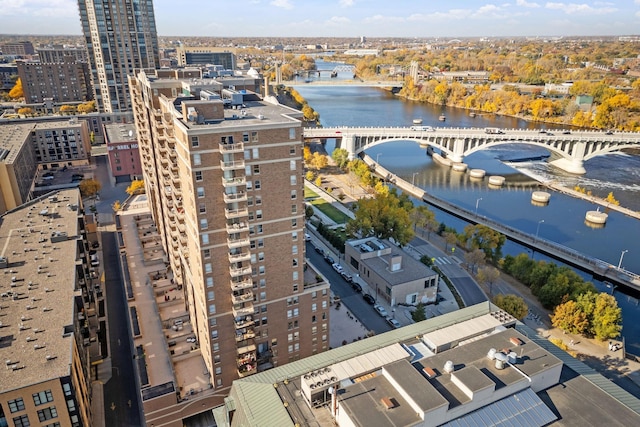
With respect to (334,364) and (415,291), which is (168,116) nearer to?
(334,364)

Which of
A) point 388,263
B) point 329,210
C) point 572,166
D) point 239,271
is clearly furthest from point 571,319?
point 572,166

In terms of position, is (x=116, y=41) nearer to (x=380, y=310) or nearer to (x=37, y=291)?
(x=37, y=291)

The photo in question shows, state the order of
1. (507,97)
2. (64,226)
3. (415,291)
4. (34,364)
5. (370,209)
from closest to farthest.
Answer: (34,364) < (64,226) < (415,291) < (370,209) < (507,97)

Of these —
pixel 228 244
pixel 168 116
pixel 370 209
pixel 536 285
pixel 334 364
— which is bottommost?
pixel 536 285

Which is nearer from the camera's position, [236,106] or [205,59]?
[236,106]

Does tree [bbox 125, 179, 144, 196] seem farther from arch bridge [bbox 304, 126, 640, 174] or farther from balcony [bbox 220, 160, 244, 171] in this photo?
balcony [bbox 220, 160, 244, 171]

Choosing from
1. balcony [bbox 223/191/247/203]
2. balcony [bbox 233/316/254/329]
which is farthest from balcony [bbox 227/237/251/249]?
balcony [bbox 233/316/254/329]

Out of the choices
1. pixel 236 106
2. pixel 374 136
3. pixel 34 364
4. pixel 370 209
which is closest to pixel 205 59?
pixel 374 136
